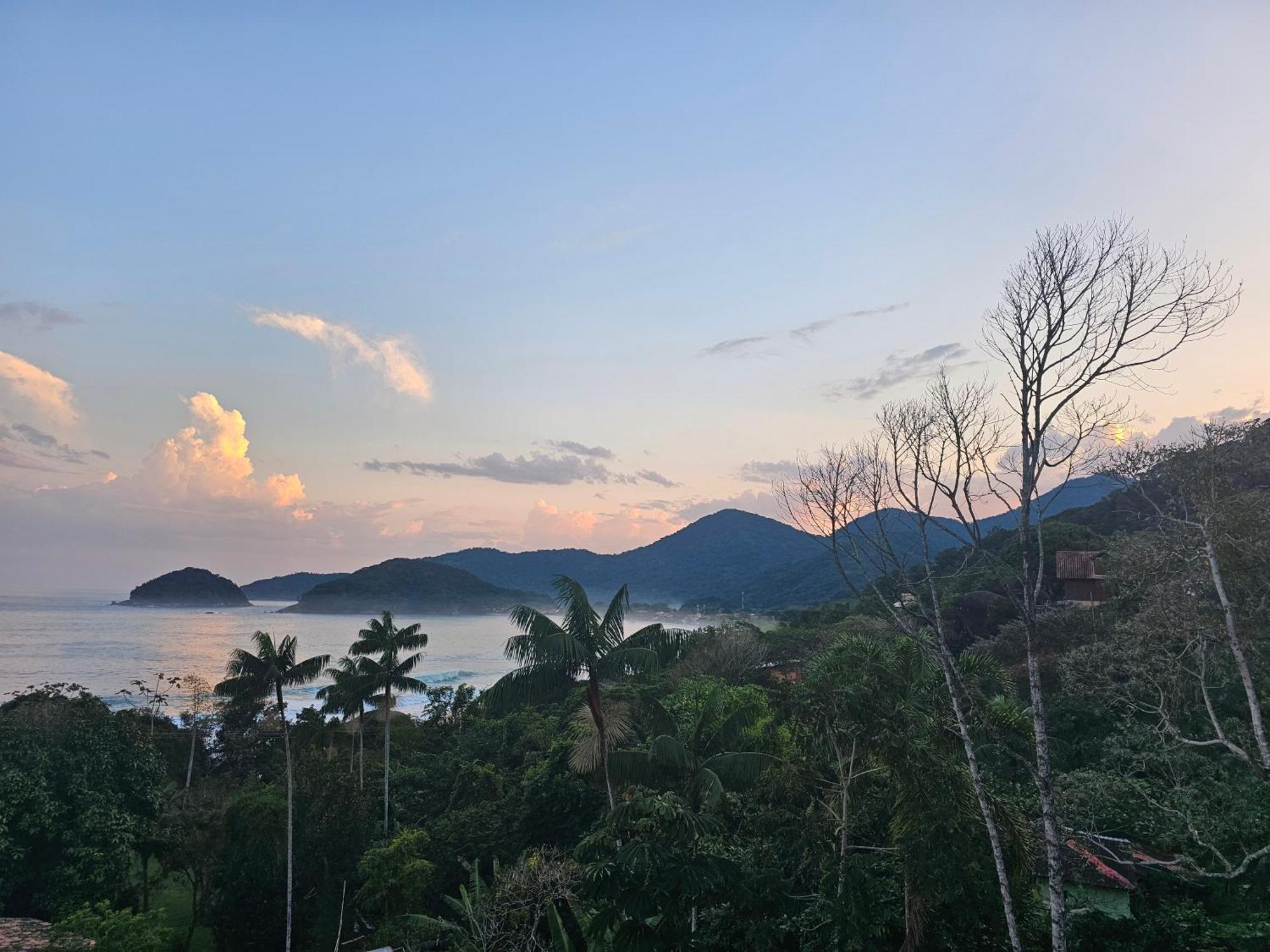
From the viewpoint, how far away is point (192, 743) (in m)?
34.0

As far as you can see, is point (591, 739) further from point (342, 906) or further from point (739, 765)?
point (342, 906)

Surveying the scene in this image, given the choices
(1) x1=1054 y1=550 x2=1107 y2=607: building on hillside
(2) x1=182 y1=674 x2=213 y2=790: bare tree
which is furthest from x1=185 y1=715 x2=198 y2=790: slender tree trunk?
(1) x1=1054 y1=550 x2=1107 y2=607: building on hillside

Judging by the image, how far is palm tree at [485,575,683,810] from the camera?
47.7ft

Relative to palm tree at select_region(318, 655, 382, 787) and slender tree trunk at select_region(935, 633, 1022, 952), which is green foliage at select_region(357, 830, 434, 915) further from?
slender tree trunk at select_region(935, 633, 1022, 952)

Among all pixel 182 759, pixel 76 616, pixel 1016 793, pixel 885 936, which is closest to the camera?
pixel 885 936

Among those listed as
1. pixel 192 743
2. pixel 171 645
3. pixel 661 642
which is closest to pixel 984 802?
pixel 661 642

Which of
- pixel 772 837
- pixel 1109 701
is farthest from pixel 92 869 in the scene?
pixel 1109 701

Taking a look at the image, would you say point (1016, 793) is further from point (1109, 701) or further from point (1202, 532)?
point (1202, 532)

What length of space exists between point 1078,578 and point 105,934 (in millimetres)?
43721

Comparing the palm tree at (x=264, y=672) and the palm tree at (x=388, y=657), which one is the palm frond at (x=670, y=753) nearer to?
the palm tree at (x=264, y=672)

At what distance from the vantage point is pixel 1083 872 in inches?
475

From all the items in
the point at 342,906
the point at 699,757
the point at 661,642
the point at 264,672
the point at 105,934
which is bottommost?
the point at 342,906

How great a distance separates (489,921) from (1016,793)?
35.8 ft

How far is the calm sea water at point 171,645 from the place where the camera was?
78.0 m
